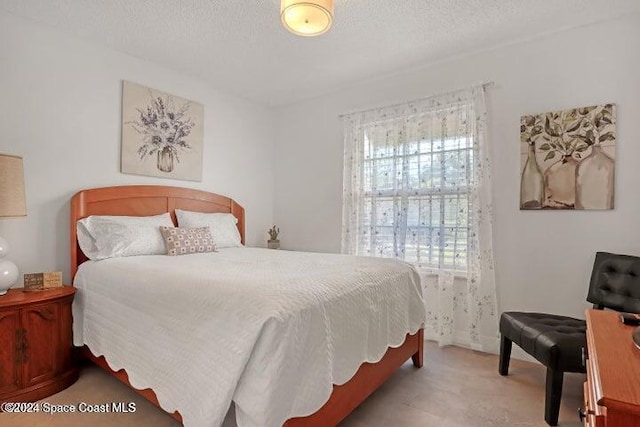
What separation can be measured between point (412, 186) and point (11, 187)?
2.99 metres

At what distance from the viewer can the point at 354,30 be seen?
2.54 m

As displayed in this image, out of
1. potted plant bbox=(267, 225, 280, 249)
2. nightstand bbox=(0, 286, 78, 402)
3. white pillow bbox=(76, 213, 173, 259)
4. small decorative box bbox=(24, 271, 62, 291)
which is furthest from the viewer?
potted plant bbox=(267, 225, 280, 249)

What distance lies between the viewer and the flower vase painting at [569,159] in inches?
93.4

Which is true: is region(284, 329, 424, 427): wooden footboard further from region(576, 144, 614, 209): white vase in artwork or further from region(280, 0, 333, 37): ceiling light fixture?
region(280, 0, 333, 37): ceiling light fixture

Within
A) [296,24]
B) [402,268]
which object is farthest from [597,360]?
[296,24]

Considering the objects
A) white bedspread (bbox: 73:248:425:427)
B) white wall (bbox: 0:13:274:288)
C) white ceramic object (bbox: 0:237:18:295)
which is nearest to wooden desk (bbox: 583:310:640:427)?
white bedspread (bbox: 73:248:425:427)

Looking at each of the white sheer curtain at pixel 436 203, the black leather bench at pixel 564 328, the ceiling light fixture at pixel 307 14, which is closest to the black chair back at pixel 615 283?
the black leather bench at pixel 564 328

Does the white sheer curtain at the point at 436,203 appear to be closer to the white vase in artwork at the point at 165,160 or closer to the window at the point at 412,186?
the window at the point at 412,186

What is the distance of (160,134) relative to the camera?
3.20m

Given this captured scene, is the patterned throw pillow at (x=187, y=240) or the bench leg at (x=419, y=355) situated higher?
the patterned throw pillow at (x=187, y=240)

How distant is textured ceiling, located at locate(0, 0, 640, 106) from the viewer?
226 centimetres

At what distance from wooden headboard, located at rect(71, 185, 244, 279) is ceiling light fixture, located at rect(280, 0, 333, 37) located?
1.99m

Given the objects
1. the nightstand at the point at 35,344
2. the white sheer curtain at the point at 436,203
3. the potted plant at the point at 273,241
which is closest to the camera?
the nightstand at the point at 35,344

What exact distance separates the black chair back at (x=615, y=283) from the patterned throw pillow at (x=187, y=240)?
2.88 m
